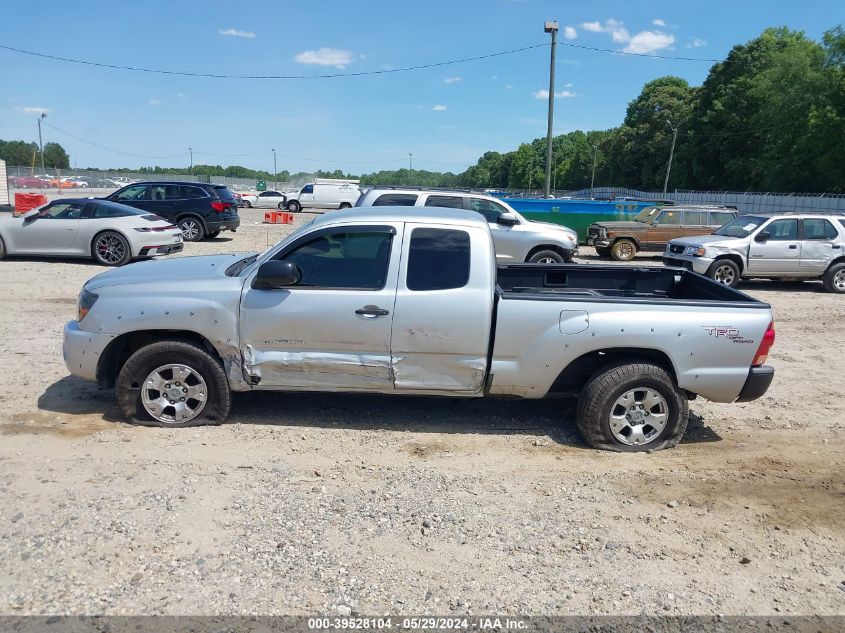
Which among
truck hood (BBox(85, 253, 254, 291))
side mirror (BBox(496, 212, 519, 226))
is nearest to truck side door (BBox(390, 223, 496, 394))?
truck hood (BBox(85, 253, 254, 291))

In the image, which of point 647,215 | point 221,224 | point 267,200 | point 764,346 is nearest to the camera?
point 764,346

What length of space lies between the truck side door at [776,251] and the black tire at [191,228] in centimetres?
1479

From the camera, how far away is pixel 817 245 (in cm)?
1434

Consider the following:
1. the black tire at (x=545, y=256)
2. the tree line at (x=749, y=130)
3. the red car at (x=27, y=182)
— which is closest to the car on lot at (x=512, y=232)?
the black tire at (x=545, y=256)

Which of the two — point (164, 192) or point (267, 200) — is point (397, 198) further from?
point (267, 200)

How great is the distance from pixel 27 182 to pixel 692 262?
2153 inches

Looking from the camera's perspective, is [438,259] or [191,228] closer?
[438,259]

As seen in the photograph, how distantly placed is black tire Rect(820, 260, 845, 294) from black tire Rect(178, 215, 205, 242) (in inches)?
644

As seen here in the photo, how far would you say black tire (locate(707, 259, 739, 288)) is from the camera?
1411cm

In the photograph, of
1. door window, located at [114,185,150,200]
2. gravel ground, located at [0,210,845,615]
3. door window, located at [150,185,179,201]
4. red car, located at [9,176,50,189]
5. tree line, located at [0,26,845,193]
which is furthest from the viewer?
tree line, located at [0,26,845,193]

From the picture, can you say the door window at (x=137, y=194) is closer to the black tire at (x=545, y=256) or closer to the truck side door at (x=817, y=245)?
the black tire at (x=545, y=256)

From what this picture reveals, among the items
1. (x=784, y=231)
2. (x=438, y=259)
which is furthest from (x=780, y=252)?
(x=438, y=259)

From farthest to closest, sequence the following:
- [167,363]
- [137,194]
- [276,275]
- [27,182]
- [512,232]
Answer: [27,182], [137,194], [512,232], [167,363], [276,275]

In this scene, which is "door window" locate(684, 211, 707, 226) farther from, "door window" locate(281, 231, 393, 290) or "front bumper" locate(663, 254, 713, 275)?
"door window" locate(281, 231, 393, 290)
